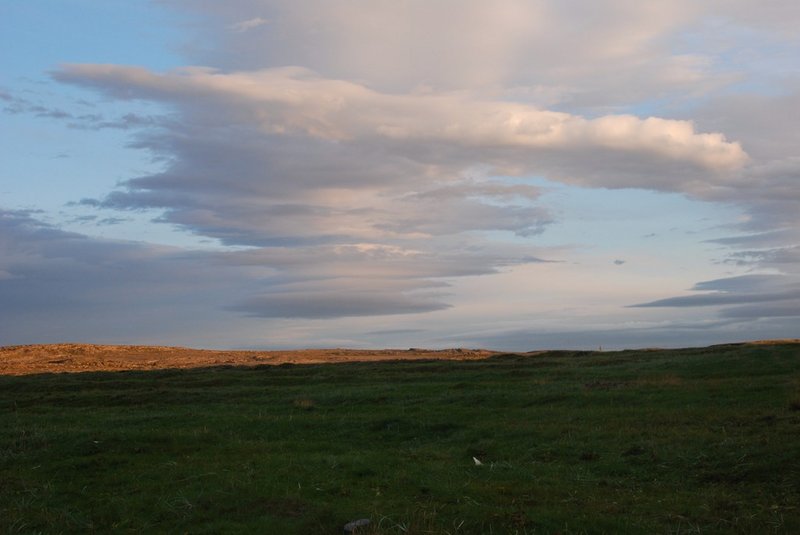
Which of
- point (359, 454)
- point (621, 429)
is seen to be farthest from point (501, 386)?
point (359, 454)

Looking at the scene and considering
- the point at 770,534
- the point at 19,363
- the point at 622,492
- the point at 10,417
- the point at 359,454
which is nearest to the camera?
the point at 770,534

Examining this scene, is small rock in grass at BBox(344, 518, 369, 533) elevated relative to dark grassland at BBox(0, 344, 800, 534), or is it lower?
lower

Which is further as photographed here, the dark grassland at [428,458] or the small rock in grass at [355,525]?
the dark grassland at [428,458]

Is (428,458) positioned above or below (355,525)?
above

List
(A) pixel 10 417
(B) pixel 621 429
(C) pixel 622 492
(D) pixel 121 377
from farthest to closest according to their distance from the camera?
(D) pixel 121 377 → (A) pixel 10 417 → (B) pixel 621 429 → (C) pixel 622 492

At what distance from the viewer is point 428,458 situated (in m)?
19.6

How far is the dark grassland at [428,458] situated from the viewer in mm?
13828

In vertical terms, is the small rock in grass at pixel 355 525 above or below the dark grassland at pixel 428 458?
below

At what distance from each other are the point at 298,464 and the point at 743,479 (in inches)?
385

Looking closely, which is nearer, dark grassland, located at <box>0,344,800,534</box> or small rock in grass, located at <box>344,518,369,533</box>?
small rock in grass, located at <box>344,518,369,533</box>

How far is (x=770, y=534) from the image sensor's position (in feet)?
39.1

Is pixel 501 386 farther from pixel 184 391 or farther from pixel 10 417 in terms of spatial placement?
pixel 10 417

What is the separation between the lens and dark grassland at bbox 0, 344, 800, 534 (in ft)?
45.4

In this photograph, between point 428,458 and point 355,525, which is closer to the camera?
point 355,525
